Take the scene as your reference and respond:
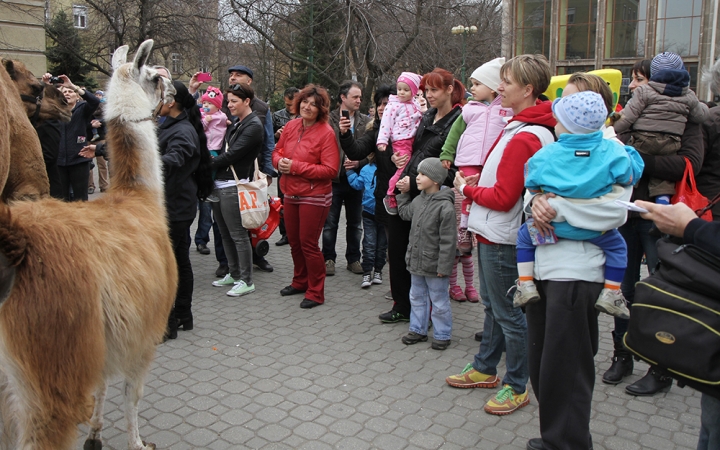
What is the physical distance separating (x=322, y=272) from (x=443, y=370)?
202cm

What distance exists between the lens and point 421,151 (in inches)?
206

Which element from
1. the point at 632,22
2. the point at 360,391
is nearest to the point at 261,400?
the point at 360,391

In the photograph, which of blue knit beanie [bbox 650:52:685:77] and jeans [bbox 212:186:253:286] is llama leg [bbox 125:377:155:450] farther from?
blue knit beanie [bbox 650:52:685:77]

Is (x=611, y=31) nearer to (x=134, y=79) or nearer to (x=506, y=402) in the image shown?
(x=506, y=402)

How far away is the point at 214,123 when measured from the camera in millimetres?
6918

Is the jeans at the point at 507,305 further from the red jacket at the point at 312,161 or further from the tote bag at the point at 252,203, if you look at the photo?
the tote bag at the point at 252,203

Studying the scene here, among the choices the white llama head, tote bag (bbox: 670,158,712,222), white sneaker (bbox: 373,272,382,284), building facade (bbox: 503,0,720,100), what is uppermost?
building facade (bbox: 503,0,720,100)

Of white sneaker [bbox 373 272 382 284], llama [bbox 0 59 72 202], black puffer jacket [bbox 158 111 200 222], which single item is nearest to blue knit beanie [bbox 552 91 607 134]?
llama [bbox 0 59 72 202]

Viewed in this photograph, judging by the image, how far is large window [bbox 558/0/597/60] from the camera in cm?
3800

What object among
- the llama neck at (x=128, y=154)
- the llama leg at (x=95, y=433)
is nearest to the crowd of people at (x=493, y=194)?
the llama neck at (x=128, y=154)

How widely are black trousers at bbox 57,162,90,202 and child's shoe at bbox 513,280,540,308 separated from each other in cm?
678

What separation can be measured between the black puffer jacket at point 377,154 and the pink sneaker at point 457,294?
4.08ft

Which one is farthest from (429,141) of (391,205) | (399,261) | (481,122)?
(399,261)

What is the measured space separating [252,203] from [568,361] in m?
4.22
